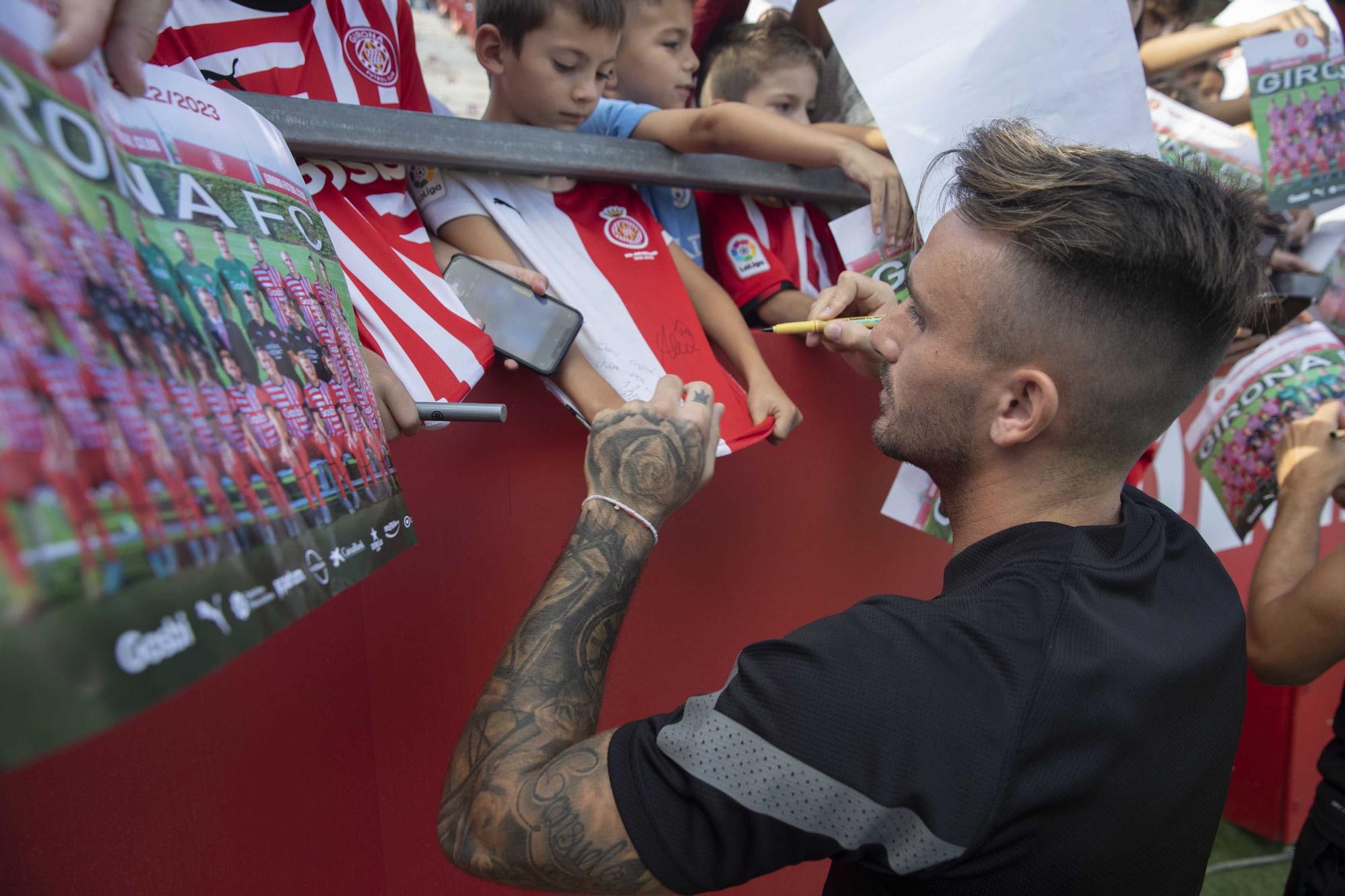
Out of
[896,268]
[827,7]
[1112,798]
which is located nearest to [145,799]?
[1112,798]

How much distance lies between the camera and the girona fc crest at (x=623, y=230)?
5.58 feet

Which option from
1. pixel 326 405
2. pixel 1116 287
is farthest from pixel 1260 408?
pixel 326 405

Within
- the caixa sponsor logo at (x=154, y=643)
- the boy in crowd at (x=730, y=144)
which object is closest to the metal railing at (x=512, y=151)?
the boy in crowd at (x=730, y=144)

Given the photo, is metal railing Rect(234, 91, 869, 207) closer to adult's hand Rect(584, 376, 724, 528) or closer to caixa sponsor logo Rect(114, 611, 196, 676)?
adult's hand Rect(584, 376, 724, 528)

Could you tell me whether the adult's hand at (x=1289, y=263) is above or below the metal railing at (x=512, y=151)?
below

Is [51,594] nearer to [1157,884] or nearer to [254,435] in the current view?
[254,435]

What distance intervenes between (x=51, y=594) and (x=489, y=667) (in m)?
1.06

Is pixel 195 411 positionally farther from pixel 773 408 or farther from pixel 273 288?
pixel 773 408

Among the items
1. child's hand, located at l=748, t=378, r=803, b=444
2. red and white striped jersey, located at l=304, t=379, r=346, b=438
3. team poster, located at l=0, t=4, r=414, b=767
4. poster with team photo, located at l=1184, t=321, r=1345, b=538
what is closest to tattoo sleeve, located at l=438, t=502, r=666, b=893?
team poster, located at l=0, t=4, r=414, b=767

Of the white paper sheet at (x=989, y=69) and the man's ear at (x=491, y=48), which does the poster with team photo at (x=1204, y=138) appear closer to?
the white paper sheet at (x=989, y=69)

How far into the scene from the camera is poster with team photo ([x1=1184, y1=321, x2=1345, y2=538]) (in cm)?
205

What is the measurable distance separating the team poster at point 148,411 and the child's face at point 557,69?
89 cm

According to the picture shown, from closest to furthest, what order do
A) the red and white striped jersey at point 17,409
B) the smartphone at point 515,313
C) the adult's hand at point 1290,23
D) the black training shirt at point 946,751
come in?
the red and white striped jersey at point 17,409
the black training shirt at point 946,751
the smartphone at point 515,313
the adult's hand at point 1290,23

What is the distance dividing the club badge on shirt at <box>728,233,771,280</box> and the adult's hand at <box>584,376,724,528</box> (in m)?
0.77
